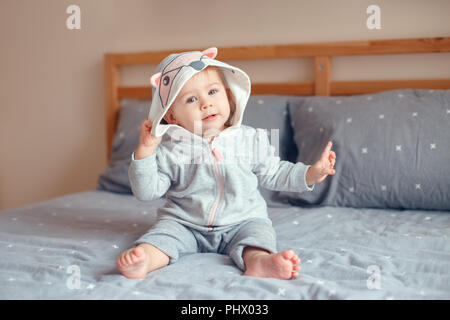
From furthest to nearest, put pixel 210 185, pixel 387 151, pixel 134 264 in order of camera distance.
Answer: pixel 387 151
pixel 210 185
pixel 134 264

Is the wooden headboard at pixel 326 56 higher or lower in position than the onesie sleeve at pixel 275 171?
higher

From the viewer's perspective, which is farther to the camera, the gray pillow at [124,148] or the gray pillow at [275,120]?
the gray pillow at [124,148]

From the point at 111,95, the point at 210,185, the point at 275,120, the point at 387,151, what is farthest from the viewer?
the point at 111,95

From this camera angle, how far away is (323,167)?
114 centimetres

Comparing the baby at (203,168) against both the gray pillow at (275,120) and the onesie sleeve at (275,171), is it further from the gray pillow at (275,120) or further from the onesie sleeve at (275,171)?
the gray pillow at (275,120)

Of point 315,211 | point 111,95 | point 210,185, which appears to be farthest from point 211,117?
point 111,95

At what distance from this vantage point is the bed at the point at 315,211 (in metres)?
0.92

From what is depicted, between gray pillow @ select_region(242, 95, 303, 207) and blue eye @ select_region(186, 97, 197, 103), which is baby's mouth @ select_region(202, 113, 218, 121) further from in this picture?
gray pillow @ select_region(242, 95, 303, 207)

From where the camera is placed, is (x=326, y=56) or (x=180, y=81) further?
(x=326, y=56)

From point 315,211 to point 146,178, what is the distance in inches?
24.4

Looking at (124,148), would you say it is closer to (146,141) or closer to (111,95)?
(111,95)

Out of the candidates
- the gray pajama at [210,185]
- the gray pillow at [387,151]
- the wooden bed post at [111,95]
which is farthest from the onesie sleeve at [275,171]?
the wooden bed post at [111,95]

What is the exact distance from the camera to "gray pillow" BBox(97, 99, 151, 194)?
188cm
